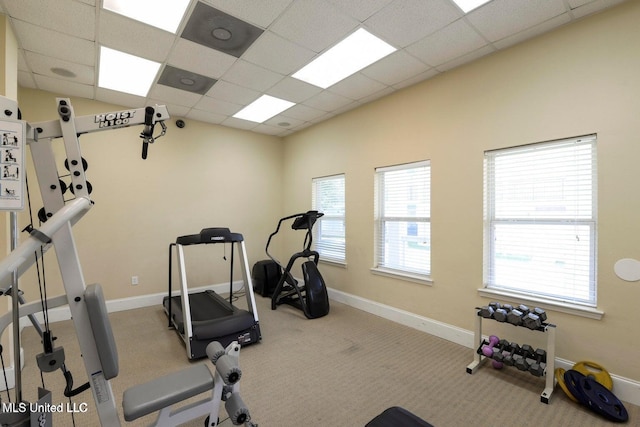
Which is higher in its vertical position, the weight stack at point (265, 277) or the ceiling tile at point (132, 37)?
the ceiling tile at point (132, 37)

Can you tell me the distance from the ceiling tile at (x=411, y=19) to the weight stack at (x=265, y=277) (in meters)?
3.68

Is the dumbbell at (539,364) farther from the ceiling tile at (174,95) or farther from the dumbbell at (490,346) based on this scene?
the ceiling tile at (174,95)

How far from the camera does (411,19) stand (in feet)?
7.64

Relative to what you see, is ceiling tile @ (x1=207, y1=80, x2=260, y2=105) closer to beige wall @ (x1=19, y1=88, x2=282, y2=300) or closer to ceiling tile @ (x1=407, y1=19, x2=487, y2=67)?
beige wall @ (x1=19, y1=88, x2=282, y2=300)

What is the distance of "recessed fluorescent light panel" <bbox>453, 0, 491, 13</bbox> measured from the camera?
7.05ft

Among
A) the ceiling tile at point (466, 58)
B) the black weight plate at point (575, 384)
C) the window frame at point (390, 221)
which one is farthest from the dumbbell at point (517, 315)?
the ceiling tile at point (466, 58)

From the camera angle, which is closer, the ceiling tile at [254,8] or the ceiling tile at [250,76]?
the ceiling tile at [254,8]

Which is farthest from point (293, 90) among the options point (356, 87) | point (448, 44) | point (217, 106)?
point (448, 44)

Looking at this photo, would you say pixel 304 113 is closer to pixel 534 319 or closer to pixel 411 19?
pixel 411 19

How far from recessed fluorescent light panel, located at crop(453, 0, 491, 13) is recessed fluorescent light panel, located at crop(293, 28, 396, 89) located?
64 cm

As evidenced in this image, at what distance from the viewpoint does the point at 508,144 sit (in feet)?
8.93

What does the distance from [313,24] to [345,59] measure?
0.61 m

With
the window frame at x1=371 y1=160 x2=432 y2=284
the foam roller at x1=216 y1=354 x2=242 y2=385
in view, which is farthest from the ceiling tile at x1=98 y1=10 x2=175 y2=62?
the window frame at x1=371 y1=160 x2=432 y2=284

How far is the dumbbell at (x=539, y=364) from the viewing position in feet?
7.47
